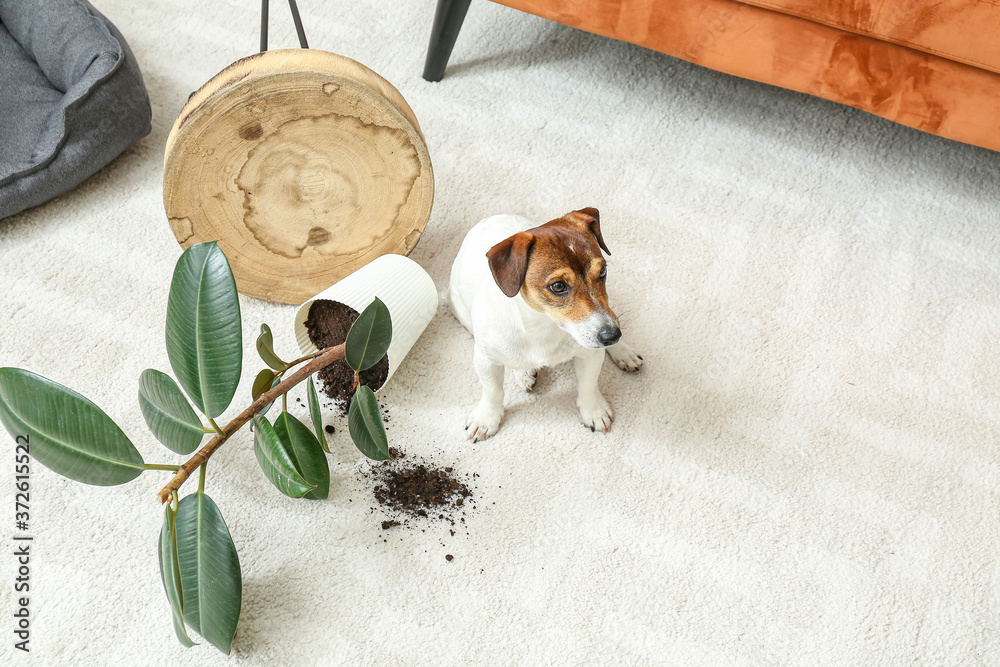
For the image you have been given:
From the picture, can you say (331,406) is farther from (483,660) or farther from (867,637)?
(867,637)

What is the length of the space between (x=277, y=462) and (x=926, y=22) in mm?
1485

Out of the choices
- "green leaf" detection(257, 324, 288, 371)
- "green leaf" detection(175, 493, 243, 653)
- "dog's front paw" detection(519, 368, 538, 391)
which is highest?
"green leaf" detection(257, 324, 288, 371)

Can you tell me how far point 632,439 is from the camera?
1.43 meters

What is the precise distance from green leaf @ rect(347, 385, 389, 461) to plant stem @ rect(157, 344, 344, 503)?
0.11 m

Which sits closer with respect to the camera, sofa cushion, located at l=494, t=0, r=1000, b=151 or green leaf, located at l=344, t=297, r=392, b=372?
green leaf, located at l=344, t=297, r=392, b=372

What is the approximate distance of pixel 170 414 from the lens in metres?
1.14

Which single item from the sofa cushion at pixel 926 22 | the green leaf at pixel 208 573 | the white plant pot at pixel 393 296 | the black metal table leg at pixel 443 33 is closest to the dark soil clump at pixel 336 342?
the white plant pot at pixel 393 296

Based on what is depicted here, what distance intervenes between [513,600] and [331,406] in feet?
1.70

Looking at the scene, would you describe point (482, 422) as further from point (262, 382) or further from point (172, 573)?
point (172, 573)

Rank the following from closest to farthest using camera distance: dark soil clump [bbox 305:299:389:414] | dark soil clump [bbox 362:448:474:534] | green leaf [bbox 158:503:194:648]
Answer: green leaf [bbox 158:503:194:648] < dark soil clump [bbox 362:448:474:534] < dark soil clump [bbox 305:299:389:414]

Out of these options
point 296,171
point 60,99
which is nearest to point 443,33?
point 296,171

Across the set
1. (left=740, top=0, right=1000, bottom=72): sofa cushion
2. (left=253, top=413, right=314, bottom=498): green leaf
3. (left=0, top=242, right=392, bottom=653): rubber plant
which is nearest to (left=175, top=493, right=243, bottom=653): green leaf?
(left=0, top=242, right=392, bottom=653): rubber plant

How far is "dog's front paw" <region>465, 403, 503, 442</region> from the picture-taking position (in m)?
1.41

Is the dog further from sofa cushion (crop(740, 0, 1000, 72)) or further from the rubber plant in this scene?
sofa cushion (crop(740, 0, 1000, 72))
